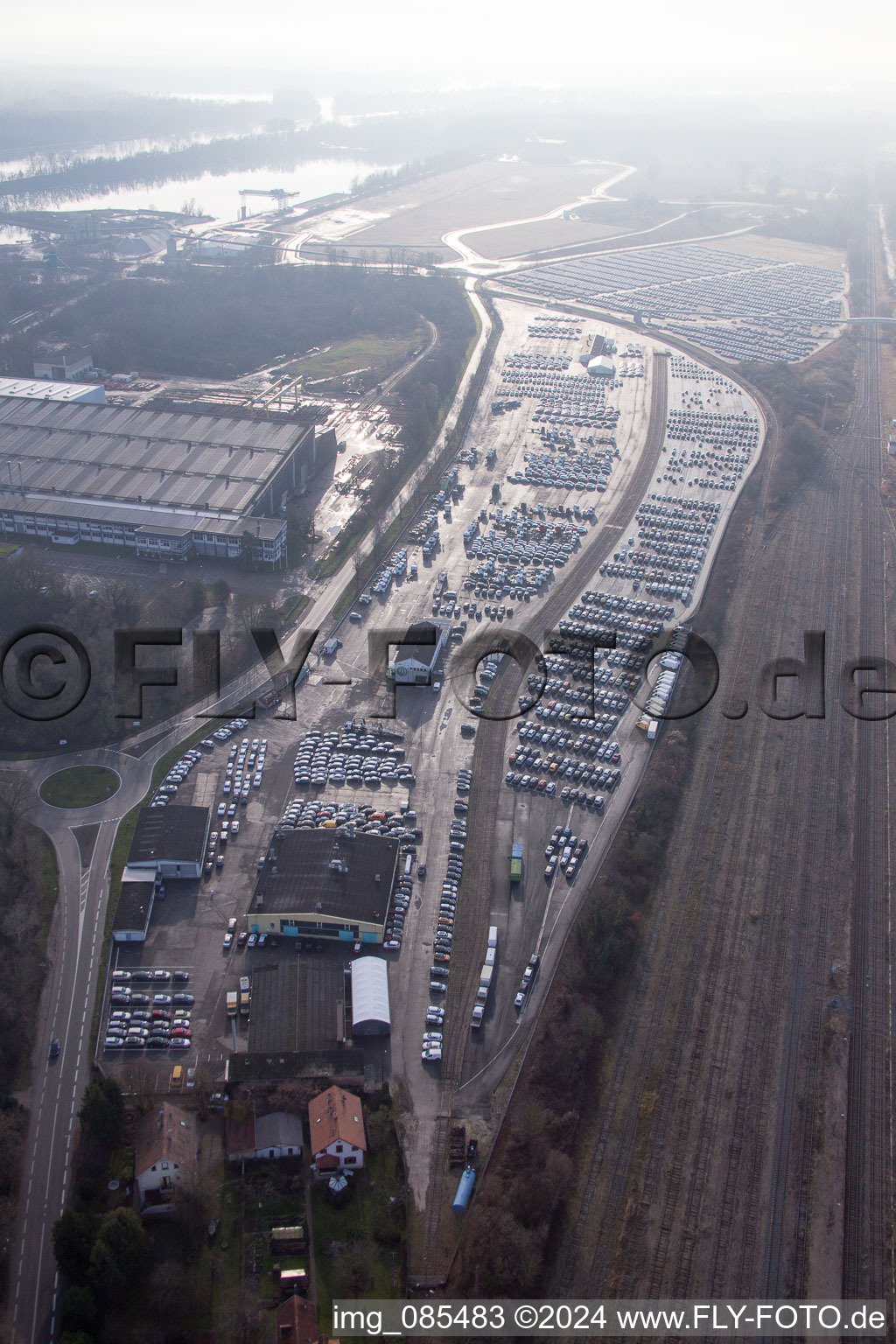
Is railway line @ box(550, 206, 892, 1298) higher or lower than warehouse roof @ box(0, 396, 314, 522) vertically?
lower

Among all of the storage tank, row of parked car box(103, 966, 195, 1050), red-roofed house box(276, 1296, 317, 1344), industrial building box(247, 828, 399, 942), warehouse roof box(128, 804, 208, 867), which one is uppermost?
warehouse roof box(128, 804, 208, 867)

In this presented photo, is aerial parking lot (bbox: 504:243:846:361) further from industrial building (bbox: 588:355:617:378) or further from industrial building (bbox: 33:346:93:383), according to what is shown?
industrial building (bbox: 33:346:93:383)

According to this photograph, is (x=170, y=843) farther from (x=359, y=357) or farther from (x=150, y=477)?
(x=359, y=357)

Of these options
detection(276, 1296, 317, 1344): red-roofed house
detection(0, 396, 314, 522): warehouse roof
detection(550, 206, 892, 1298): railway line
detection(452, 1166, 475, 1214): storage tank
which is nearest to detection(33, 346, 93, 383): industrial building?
detection(0, 396, 314, 522): warehouse roof

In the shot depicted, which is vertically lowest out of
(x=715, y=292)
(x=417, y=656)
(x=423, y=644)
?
(x=417, y=656)

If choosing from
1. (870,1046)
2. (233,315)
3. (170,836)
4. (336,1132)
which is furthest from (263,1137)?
(233,315)

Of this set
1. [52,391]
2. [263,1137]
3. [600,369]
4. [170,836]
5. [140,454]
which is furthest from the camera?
[600,369]

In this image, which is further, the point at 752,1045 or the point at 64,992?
the point at 64,992

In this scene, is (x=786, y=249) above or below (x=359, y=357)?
above
